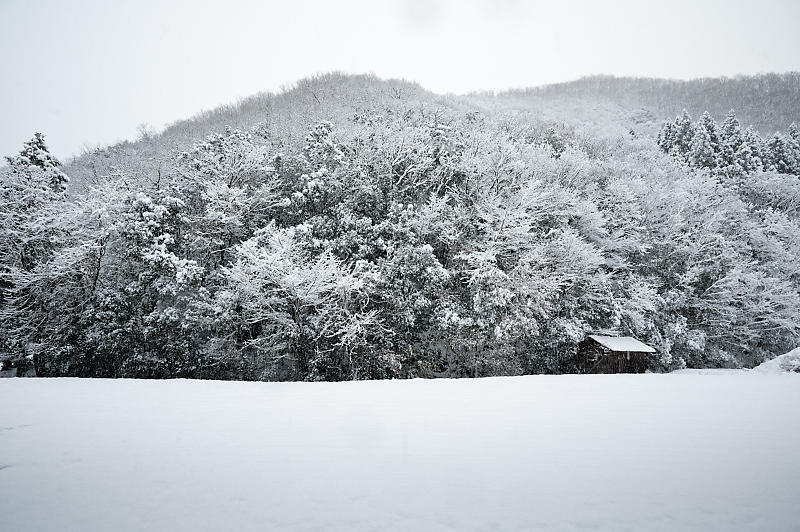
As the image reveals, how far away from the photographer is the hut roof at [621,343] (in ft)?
60.0

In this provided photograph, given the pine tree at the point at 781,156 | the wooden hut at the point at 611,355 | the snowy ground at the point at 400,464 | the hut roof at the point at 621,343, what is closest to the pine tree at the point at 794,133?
the pine tree at the point at 781,156

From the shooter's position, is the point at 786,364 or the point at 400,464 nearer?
the point at 400,464

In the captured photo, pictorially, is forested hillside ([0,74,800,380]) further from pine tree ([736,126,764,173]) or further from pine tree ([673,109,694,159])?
pine tree ([673,109,694,159])

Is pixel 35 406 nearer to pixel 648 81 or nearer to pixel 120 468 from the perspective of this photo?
pixel 120 468

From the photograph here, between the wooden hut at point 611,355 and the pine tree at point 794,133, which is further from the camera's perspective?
the pine tree at point 794,133

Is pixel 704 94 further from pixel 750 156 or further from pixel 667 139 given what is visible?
pixel 750 156

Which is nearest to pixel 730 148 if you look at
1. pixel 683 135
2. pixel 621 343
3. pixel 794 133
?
pixel 683 135

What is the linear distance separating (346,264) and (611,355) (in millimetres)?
11248

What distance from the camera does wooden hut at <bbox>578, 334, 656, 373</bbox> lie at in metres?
18.3

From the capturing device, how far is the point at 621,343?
18.7m

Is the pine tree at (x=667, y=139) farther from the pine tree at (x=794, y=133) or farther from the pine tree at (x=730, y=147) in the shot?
the pine tree at (x=794, y=133)

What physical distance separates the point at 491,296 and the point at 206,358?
1107 centimetres

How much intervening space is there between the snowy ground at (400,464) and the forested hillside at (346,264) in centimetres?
834

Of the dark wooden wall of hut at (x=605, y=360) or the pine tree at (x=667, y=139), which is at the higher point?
the pine tree at (x=667, y=139)
